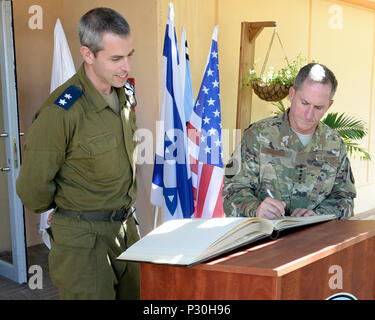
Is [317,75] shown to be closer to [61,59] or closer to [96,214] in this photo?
[96,214]

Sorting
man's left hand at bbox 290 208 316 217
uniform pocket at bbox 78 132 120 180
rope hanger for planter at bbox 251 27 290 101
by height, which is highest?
rope hanger for planter at bbox 251 27 290 101

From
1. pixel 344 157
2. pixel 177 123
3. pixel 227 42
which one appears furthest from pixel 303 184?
pixel 227 42

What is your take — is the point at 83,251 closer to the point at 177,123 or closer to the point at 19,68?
the point at 177,123

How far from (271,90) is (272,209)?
285cm

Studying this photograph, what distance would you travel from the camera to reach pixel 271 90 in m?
4.29

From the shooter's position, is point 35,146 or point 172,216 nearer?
point 35,146

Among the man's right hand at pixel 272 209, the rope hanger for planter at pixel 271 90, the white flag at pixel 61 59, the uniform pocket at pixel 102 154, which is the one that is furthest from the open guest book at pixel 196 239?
the rope hanger for planter at pixel 271 90

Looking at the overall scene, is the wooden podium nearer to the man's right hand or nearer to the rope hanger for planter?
the man's right hand

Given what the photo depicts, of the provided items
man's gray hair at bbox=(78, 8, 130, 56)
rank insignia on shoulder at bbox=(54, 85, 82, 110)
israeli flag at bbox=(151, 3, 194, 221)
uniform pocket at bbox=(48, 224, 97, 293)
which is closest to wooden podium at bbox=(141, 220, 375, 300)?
uniform pocket at bbox=(48, 224, 97, 293)

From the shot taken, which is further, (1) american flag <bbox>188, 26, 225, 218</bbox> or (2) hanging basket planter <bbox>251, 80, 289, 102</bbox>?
(2) hanging basket planter <bbox>251, 80, 289, 102</bbox>

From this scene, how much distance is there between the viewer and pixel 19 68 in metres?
4.61

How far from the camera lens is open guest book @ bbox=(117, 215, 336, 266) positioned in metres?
1.04
